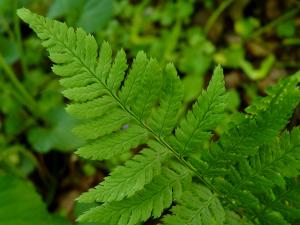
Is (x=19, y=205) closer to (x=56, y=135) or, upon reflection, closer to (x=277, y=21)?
(x=56, y=135)

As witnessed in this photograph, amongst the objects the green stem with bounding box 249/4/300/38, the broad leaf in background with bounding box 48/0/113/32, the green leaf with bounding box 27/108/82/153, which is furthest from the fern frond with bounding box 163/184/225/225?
the green stem with bounding box 249/4/300/38

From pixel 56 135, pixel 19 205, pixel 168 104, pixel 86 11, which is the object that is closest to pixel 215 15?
pixel 86 11

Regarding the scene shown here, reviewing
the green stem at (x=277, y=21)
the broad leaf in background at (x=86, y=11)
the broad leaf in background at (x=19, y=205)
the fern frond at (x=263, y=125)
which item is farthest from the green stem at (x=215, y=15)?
the fern frond at (x=263, y=125)

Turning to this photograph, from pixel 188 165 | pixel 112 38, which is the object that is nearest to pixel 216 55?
pixel 112 38

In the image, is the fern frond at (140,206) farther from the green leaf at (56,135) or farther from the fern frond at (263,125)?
the green leaf at (56,135)

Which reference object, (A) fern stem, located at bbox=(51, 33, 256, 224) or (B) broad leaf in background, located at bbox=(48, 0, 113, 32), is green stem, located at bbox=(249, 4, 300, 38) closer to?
(B) broad leaf in background, located at bbox=(48, 0, 113, 32)

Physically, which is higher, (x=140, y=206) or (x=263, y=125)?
(x=263, y=125)

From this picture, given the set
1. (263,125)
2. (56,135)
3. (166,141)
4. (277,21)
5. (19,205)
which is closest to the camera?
(263,125)
